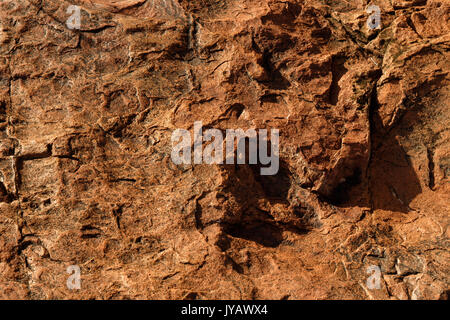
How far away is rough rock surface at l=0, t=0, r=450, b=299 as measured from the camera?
2.73 metres

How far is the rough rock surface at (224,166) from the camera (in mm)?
2727

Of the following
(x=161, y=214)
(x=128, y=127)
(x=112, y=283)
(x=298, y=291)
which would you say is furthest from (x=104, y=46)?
(x=298, y=291)

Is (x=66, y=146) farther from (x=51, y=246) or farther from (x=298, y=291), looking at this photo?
(x=298, y=291)

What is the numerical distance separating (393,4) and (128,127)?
1952 millimetres

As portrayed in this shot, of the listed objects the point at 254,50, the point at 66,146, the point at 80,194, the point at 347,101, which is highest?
the point at 254,50

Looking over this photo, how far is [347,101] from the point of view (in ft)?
10.3

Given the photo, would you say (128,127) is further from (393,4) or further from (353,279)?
(393,4)

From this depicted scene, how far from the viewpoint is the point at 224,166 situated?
2.87 meters

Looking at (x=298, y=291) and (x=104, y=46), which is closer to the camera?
(x=298, y=291)

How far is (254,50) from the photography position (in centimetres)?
318
